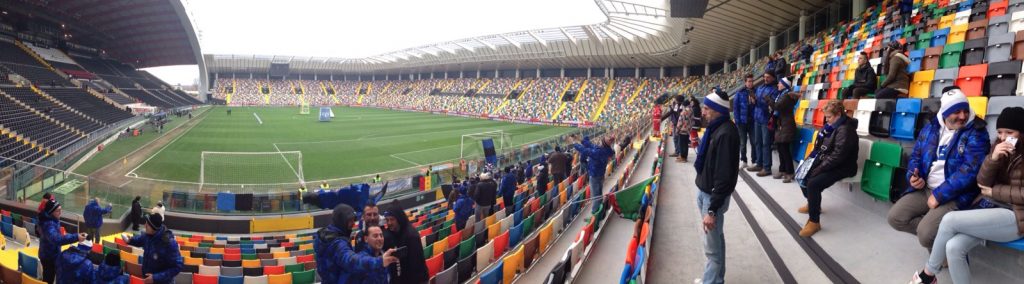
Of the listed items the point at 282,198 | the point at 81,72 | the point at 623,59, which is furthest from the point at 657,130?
the point at 81,72

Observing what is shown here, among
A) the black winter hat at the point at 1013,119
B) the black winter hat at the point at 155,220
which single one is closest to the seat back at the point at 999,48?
the black winter hat at the point at 1013,119

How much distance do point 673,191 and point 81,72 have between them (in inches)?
2289

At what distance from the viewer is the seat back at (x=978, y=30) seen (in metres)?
6.97

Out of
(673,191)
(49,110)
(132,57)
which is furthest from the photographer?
(132,57)

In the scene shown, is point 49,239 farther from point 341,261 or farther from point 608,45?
point 608,45

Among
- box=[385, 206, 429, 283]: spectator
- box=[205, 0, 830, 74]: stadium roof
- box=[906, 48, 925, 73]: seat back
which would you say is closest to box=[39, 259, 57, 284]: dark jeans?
box=[385, 206, 429, 283]: spectator

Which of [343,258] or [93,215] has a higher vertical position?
[343,258]

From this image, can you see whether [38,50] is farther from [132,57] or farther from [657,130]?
[657,130]

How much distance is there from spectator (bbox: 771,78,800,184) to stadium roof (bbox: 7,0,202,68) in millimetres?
51305

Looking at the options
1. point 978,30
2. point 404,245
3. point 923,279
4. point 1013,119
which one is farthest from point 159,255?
point 978,30

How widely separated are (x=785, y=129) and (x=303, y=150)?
24.4 m

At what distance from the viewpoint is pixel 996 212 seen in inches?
112

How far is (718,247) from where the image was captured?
3535 millimetres

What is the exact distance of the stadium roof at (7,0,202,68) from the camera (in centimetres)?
4188
